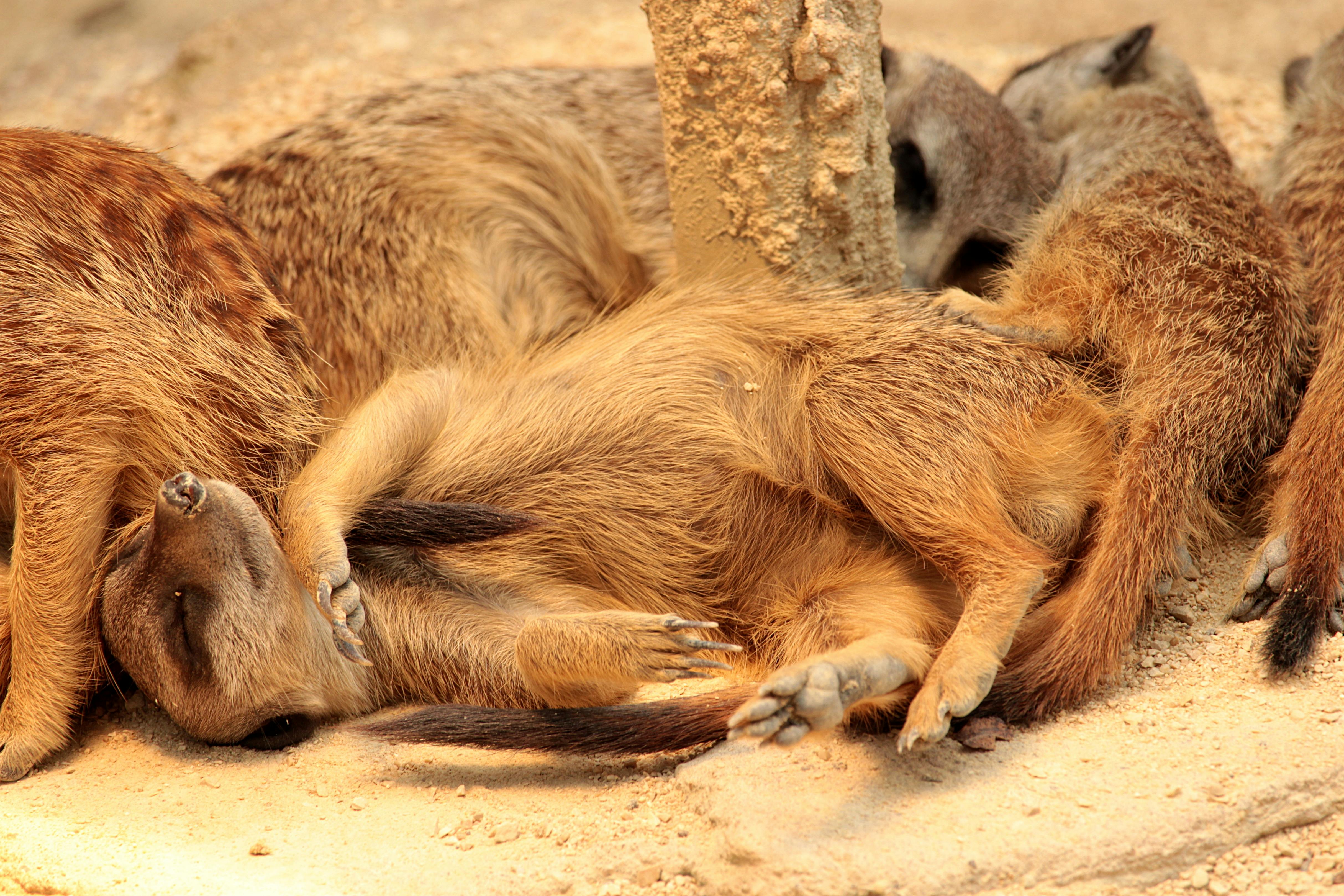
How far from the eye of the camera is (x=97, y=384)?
2023 millimetres

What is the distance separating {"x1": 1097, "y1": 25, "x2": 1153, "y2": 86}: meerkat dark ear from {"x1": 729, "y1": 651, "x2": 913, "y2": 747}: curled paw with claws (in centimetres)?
262

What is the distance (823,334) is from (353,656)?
44.8 inches

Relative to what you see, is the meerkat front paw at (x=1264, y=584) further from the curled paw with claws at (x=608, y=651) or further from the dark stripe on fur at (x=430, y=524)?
the dark stripe on fur at (x=430, y=524)

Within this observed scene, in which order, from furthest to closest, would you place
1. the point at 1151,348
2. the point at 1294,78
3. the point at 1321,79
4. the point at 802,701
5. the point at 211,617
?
the point at 1294,78 < the point at 1321,79 < the point at 1151,348 < the point at 211,617 < the point at 802,701

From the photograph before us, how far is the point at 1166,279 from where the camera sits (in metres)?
2.24

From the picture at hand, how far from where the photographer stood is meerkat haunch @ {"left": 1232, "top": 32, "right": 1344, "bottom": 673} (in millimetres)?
1829

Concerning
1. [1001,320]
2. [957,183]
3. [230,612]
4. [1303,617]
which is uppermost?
[957,183]

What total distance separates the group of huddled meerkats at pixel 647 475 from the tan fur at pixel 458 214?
4cm

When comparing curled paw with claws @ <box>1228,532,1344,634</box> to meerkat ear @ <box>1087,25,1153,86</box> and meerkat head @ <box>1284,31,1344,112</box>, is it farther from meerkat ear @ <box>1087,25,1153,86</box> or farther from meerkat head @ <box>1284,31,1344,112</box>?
meerkat ear @ <box>1087,25,1153,86</box>

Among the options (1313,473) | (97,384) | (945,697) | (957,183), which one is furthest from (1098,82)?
(97,384)

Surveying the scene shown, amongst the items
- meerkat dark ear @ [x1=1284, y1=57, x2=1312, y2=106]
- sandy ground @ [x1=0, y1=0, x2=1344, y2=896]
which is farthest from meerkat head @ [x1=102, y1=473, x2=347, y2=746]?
meerkat dark ear @ [x1=1284, y1=57, x2=1312, y2=106]

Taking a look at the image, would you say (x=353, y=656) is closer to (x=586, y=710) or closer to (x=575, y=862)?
(x=586, y=710)

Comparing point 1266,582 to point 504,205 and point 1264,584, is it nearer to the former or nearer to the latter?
point 1264,584

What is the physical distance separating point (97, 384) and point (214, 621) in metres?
0.50
